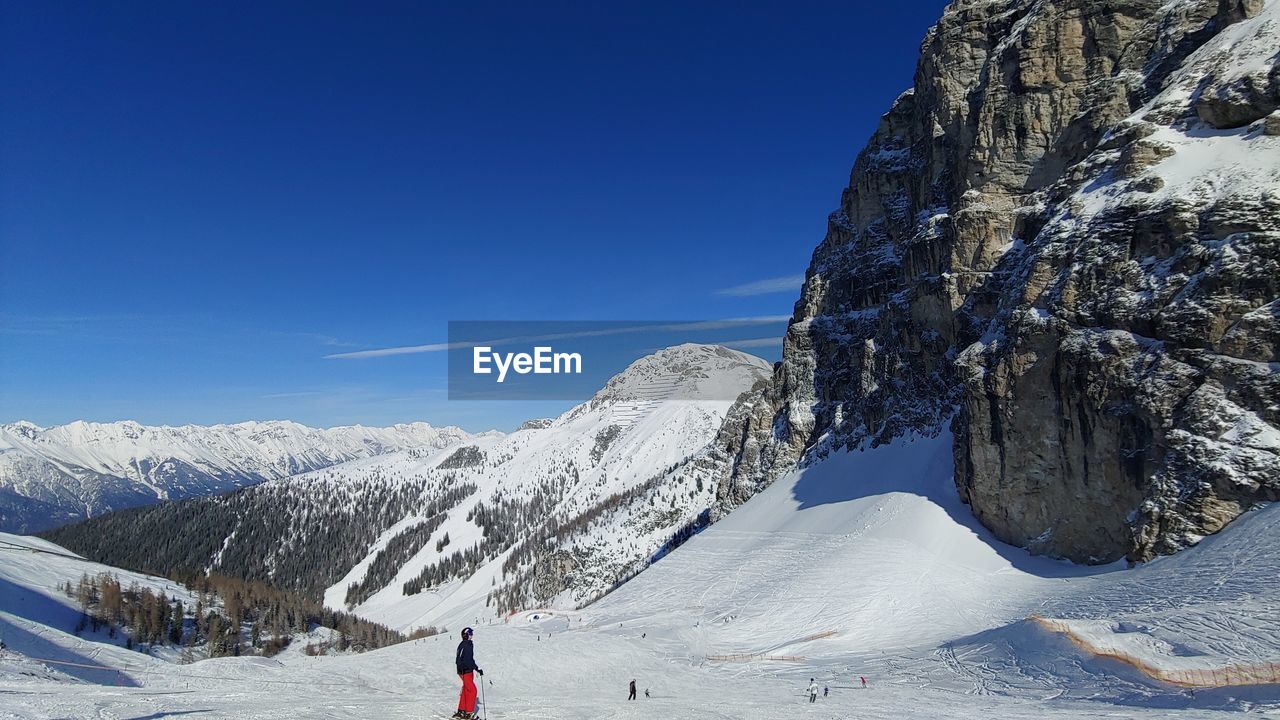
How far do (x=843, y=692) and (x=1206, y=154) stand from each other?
36.2 metres

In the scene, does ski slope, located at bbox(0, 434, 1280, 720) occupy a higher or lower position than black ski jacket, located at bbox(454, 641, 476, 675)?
lower

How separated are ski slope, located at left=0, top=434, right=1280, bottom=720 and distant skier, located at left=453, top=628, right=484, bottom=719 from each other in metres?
1.24

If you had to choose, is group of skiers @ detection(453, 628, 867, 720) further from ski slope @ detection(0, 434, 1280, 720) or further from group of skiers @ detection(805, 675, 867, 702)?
group of skiers @ detection(805, 675, 867, 702)

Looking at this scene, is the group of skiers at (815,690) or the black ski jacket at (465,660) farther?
the group of skiers at (815,690)

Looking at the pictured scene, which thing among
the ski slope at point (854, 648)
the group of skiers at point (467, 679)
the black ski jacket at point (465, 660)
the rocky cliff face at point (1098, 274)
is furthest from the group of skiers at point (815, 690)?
the rocky cliff face at point (1098, 274)

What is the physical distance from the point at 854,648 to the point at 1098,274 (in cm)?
2598

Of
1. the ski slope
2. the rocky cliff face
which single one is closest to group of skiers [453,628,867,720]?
the ski slope

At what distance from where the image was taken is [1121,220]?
36.4 meters

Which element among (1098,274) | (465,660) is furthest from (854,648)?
(465,660)

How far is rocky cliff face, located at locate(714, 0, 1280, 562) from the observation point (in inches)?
1189

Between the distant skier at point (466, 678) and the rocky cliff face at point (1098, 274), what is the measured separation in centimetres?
3332

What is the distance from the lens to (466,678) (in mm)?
12977

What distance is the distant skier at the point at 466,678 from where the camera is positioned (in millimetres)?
12500

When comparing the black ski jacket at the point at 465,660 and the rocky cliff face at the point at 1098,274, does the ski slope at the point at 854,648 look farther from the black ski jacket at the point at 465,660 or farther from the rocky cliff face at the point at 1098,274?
the rocky cliff face at the point at 1098,274
